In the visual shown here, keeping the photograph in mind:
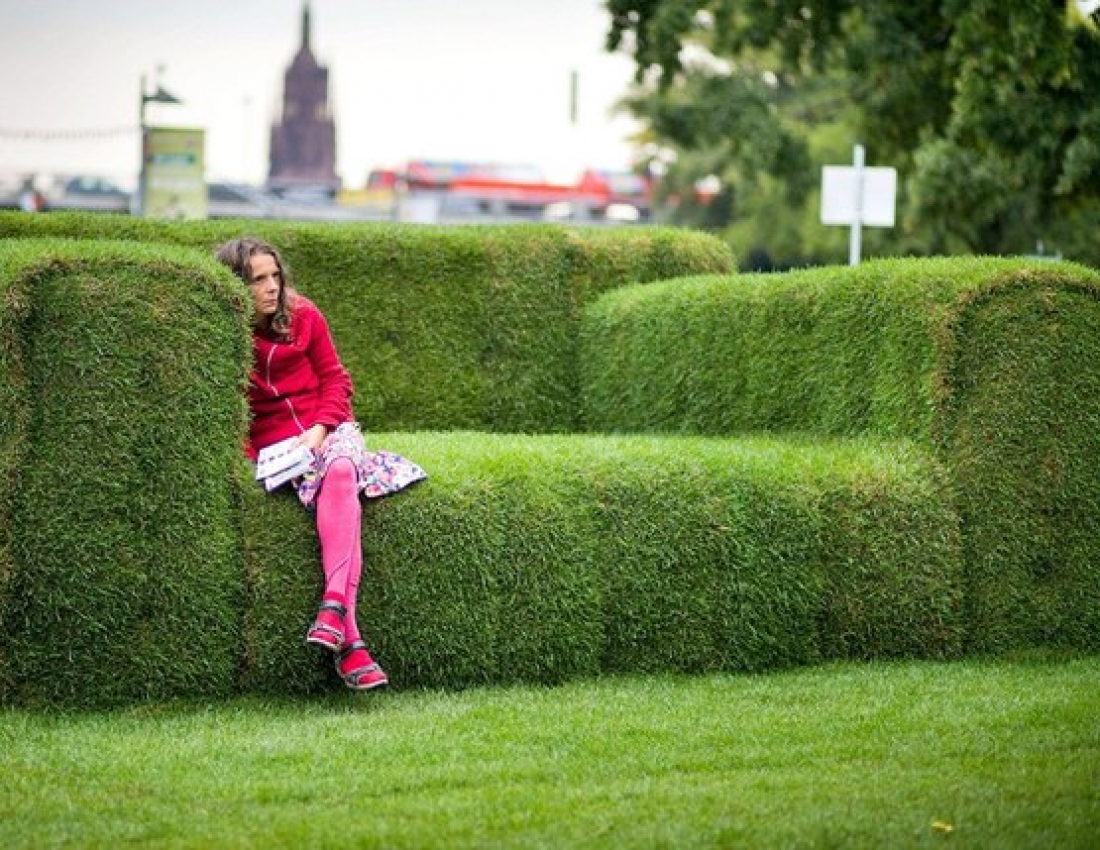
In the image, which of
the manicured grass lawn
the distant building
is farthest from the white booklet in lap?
the distant building

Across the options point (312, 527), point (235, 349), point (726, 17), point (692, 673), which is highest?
point (726, 17)

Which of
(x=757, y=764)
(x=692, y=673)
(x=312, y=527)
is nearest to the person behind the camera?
(x=757, y=764)

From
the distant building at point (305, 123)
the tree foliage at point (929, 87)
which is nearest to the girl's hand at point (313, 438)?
the tree foliage at point (929, 87)

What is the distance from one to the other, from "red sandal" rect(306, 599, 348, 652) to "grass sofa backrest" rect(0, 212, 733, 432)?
3.29 meters

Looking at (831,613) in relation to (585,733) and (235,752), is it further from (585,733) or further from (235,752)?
(235,752)

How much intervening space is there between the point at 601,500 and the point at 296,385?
1.13 meters

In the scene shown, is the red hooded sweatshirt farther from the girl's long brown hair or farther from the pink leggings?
the pink leggings

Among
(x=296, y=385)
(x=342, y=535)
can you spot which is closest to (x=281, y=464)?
(x=342, y=535)

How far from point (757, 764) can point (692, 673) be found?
62.7 inches

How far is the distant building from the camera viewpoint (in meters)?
127

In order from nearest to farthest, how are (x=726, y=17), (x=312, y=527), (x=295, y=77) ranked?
(x=312, y=527) < (x=726, y=17) < (x=295, y=77)

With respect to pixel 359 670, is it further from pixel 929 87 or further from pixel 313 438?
pixel 929 87

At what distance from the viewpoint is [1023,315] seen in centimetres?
719

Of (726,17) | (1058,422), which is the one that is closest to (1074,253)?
(726,17)
